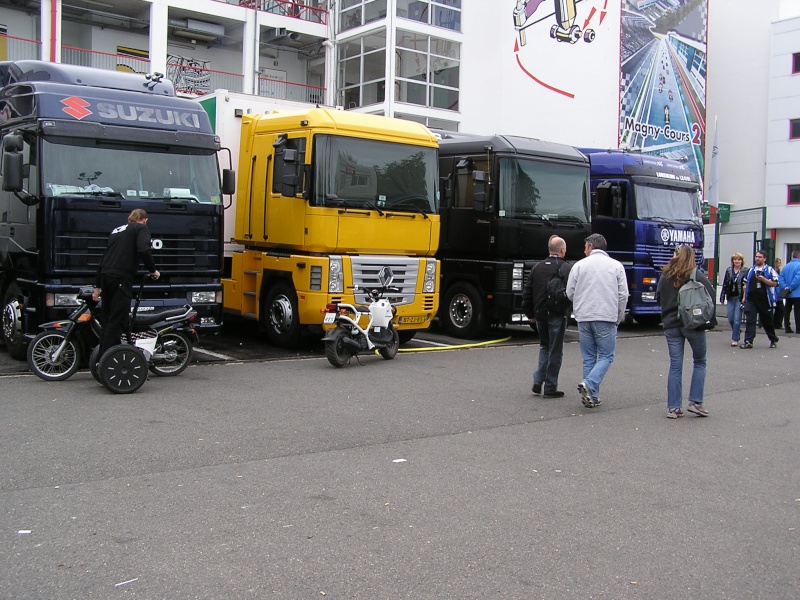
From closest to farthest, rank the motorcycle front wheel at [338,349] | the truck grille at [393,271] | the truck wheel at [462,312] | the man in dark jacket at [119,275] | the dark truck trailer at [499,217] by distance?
the man in dark jacket at [119,275] → the motorcycle front wheel at [338,349] → the truck grille at [393,271] → the dark truck trailer at [499,217] → the truck wheel at [462,312]

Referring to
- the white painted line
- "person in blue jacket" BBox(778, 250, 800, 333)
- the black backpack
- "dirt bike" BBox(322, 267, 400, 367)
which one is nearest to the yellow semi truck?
"dirt bike" BBox(322, 267, 400, 367)

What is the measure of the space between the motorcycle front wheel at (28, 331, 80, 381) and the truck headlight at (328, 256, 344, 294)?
12.0ft

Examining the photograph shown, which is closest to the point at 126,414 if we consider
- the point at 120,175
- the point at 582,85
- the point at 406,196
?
the point at 120,175

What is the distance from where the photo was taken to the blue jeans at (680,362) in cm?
859

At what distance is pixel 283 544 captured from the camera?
Result: 4.74 metres

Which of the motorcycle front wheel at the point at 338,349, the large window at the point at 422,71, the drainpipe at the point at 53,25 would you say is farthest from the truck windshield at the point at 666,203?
the drainpipe at the point at 53,25

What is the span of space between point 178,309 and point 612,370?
5859mm

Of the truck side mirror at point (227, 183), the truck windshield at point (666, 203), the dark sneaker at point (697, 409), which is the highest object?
the truck windshield at point (666, 203)

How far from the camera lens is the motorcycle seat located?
32.4 ft

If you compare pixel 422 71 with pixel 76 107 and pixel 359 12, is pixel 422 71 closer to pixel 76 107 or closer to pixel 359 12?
pixel 359 12

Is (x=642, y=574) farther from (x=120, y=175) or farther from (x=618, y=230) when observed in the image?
(x=618, y=230)

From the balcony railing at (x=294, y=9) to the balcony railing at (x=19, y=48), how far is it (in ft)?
23.5

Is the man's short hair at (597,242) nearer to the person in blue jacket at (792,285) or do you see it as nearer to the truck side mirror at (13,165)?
the truck side mirror at (13,165)

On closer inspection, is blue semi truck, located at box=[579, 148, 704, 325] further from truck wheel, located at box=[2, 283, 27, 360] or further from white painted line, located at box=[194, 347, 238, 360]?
truck wheel, located at box=[2, 283, 27, 360]
